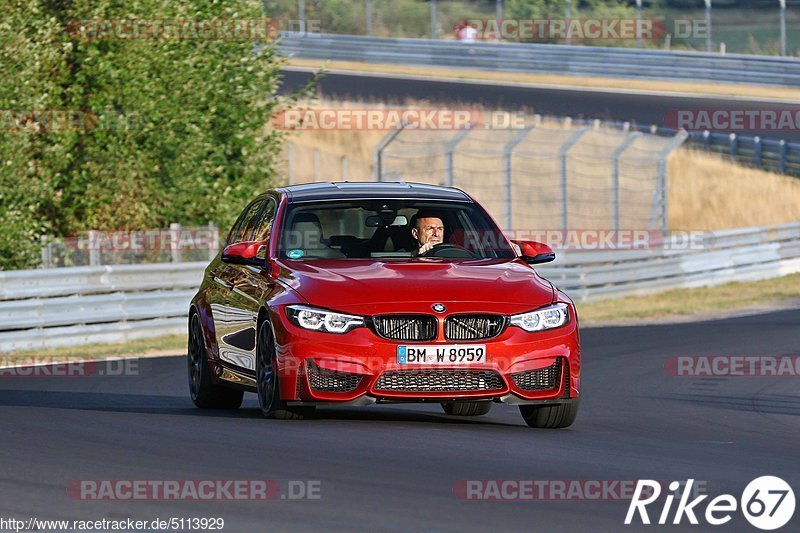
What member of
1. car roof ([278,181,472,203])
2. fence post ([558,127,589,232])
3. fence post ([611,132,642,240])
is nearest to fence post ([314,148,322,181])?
fence post ([558,127,589,232])

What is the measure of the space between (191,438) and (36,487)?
2075 mm

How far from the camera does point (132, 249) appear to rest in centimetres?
2256

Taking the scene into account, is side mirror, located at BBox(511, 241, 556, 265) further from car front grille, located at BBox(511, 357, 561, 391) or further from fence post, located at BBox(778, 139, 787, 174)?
fence post, located at BBox(778, 139, 787, 174)

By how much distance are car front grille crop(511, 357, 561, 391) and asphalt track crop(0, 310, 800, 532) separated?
30 centimetres

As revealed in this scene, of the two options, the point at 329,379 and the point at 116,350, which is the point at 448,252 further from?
the point at 116,350

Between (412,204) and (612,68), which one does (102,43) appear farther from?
(612,68)

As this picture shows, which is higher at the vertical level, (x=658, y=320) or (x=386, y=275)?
(x=386, y=275)

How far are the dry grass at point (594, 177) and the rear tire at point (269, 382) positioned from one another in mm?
20317

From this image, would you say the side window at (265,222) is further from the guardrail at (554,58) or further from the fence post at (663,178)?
the guardrail at (554,58)

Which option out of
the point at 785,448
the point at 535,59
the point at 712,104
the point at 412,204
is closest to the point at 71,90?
the point at 412,204

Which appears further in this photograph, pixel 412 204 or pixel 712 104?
pixel 712 104

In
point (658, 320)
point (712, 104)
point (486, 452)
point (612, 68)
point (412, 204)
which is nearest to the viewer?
point (486, 452)

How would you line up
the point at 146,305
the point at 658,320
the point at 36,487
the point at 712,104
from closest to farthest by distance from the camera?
the point at 36,487 → the point at 146,305 → the point at 658,320 → the point at 712,104

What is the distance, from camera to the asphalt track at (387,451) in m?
7.16
